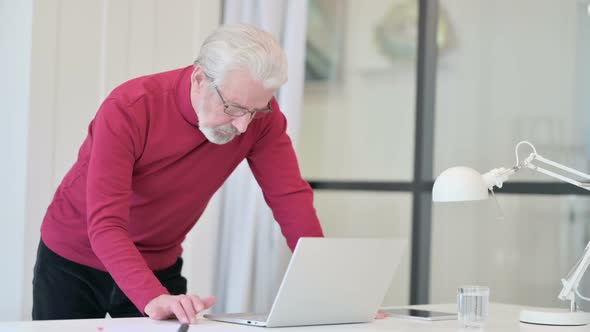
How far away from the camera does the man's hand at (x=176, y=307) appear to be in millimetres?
1741

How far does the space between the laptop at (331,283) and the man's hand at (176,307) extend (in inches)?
5.0

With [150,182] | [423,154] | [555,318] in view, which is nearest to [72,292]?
[150,182]

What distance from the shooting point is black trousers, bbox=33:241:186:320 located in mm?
2236

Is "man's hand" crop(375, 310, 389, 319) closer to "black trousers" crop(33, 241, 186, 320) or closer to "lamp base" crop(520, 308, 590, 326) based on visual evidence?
"lamp base" crop(520, 308, 590, 326)

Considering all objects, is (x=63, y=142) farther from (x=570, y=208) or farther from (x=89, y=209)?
(x=570, y=208)

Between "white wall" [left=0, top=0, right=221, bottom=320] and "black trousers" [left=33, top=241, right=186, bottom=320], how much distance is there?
85cm

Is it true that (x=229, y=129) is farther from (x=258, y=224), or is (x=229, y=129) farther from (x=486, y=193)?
(x=258, y=224)

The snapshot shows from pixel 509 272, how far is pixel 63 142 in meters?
1.76

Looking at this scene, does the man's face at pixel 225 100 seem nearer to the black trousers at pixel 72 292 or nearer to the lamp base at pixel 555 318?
the black trousers at pixel 72 292

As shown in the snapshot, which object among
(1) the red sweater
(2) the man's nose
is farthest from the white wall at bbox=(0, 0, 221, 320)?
(2) the man's nose

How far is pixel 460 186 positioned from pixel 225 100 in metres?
0.58

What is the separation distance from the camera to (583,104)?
9.94 feet

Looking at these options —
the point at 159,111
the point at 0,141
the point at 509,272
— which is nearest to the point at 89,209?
the point at 159,111

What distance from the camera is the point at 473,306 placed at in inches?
77.1
